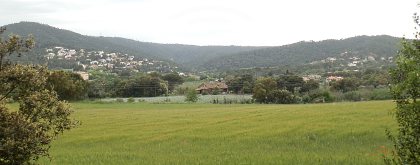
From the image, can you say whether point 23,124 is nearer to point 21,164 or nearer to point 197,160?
point 21,164

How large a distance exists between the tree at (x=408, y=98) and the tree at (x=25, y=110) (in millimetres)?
6277

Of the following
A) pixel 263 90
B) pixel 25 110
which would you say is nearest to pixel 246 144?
pixel 25 110

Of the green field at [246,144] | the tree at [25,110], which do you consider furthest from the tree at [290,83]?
the tree at [25,110]

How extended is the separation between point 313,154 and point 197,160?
454 centimetres

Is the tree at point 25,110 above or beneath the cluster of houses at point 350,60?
above

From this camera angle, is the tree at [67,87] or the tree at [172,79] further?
the tree at [172,79]

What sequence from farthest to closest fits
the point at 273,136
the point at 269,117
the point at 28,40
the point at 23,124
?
1. the point at 269,117
2. the point at 273,136
3. the point at 28,40
4. the point at 23,124

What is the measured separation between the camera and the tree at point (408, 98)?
7.73 meters

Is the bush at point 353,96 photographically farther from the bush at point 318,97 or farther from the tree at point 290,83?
the tree at point 290,83

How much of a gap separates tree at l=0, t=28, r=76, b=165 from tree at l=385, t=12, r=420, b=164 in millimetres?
6277

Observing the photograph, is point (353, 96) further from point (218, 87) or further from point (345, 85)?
point (218, 87)

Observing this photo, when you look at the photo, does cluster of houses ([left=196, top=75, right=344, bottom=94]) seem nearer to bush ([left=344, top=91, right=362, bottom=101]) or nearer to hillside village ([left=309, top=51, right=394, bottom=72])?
hillside village ([left=309, top=51, right=394, bottom=72])

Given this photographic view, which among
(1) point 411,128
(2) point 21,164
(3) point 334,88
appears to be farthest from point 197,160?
(3) point 334,88

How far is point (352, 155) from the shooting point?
18.3m
